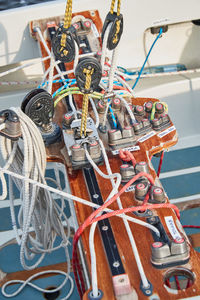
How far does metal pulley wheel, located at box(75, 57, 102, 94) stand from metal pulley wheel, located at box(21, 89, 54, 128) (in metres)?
0.20

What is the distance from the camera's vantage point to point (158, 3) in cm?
316

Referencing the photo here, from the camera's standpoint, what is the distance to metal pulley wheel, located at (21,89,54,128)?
1893 millimetres

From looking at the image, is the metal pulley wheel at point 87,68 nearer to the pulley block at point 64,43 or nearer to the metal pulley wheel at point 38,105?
the pulley block at point 64,43

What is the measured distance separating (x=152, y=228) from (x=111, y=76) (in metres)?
0.65

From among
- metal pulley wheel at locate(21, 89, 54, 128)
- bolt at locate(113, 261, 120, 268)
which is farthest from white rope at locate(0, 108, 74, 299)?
bolt at locate(113, 261, 120, 268)

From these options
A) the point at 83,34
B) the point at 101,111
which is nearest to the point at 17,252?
the point at 101,111

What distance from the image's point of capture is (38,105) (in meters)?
1.92

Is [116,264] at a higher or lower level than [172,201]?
higher

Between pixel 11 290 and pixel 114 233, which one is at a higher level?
pixel 114 233

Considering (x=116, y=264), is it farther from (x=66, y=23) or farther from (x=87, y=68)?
(x=66, y=23)

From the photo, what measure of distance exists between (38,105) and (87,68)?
30 cm

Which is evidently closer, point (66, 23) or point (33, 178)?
point (66, 23)

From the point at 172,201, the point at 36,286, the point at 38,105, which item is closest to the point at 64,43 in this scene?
the point at 38,105

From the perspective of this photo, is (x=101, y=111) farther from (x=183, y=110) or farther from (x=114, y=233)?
(x=183, y=110)
